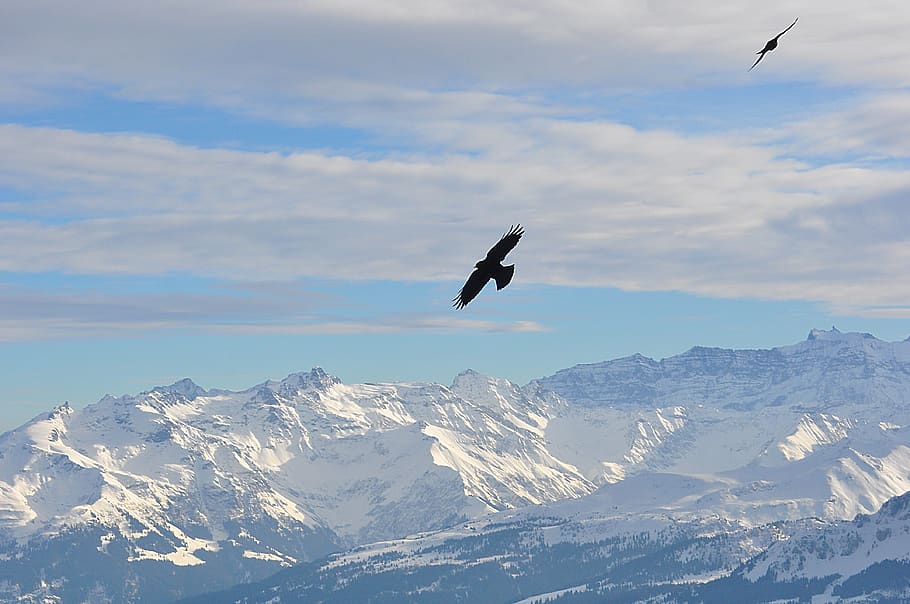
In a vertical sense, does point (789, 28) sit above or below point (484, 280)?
above

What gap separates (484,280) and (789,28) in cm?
1501

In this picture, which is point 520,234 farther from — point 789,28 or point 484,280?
point 789,28

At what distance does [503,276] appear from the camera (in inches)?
2068

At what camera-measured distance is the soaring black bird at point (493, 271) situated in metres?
51.7

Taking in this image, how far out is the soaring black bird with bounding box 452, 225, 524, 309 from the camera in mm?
51688

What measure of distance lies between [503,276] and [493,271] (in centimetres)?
39

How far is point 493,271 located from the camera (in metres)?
52.5

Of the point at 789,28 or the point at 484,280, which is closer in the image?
the point at 484,280

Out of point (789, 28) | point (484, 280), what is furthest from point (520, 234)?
point (789, 28)

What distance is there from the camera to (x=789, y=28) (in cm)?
5597

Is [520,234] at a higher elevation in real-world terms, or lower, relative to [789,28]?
lower

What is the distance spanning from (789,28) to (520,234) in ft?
43.9

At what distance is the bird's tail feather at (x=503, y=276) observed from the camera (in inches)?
2062

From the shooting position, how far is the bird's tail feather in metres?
52.4
